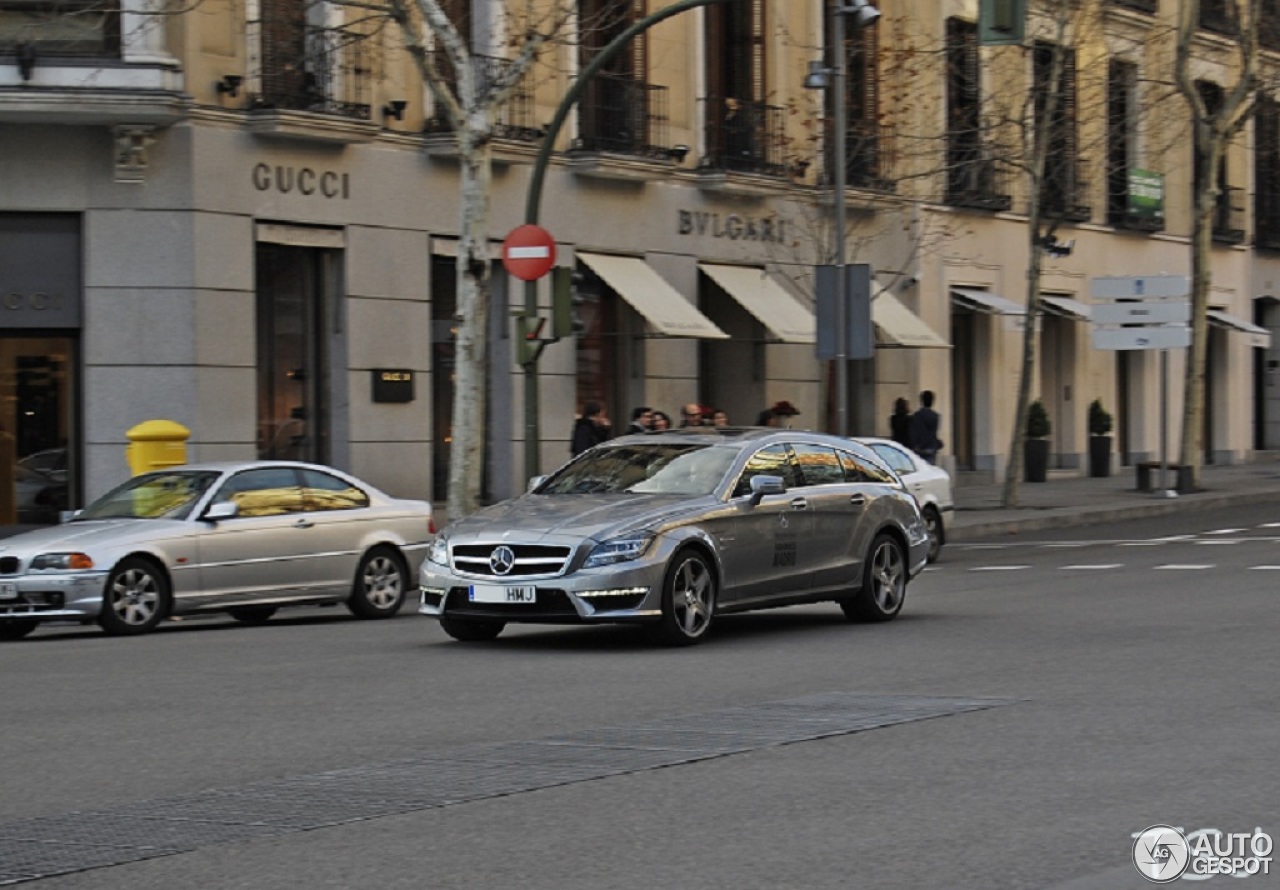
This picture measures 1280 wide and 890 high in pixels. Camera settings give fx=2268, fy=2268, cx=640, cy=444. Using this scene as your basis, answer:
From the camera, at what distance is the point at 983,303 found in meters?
41.1

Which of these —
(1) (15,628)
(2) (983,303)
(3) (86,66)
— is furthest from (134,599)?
(2) (983,303)

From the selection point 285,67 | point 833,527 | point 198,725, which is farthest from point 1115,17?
point 198,725

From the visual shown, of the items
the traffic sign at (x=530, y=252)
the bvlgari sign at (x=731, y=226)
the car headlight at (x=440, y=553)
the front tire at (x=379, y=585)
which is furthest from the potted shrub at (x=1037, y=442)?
the car headlight at (x=440, y=553)

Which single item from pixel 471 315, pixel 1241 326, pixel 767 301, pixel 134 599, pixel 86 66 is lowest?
pixel 134 599

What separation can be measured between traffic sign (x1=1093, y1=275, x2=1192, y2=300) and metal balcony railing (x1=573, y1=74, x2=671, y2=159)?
894 centimetres

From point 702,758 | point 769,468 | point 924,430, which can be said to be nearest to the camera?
point 702,758

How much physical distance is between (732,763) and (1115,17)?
124 feet

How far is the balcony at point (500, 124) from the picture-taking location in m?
29.6

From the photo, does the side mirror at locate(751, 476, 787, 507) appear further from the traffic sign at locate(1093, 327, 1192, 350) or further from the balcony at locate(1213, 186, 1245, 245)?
the balcony at locate(1213, 186, 1245, 245)

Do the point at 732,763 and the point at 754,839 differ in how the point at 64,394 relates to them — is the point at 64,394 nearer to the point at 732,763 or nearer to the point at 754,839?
the point at 732,763

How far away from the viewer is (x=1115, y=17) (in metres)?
44.7

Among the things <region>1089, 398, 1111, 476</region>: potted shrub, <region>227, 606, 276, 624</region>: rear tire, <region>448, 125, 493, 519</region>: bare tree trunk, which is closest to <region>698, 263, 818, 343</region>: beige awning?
<region>1089, 398, 1111, 476</region>: potted shrub

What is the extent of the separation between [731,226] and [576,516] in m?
21.5

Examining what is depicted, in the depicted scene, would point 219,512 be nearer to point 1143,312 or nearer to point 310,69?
point 310,69
